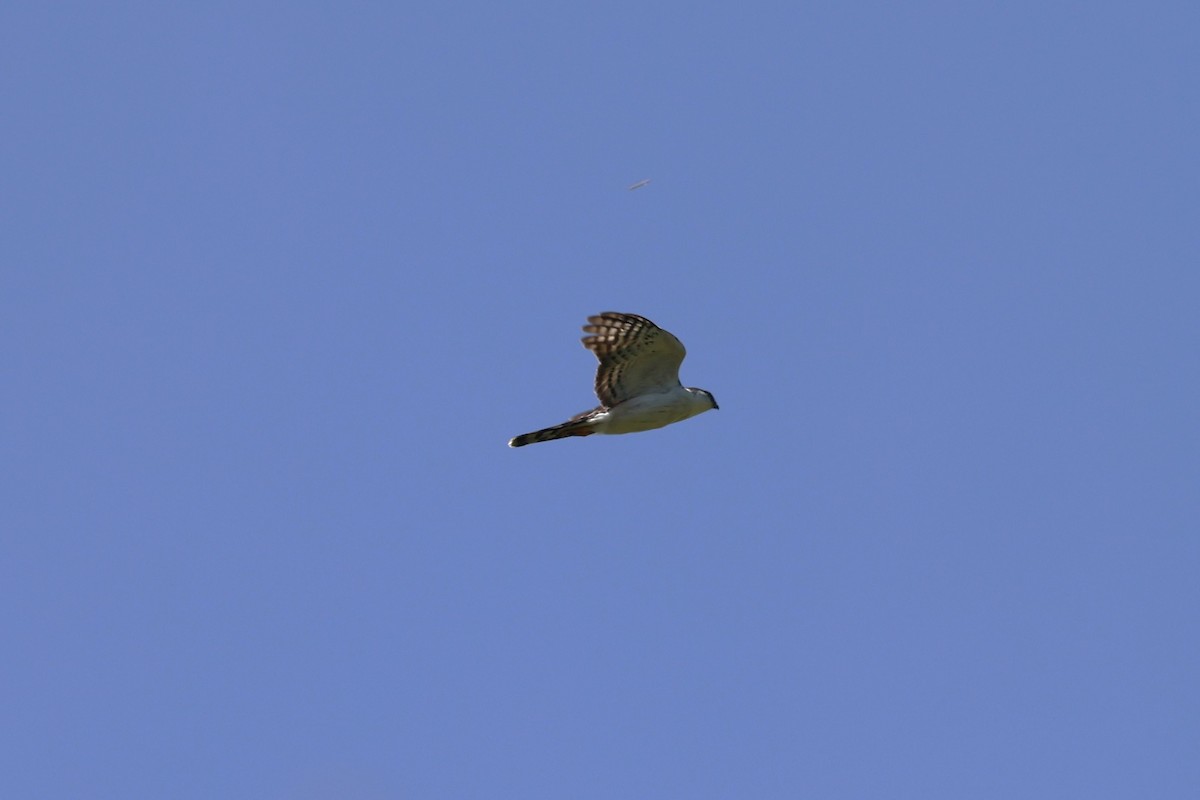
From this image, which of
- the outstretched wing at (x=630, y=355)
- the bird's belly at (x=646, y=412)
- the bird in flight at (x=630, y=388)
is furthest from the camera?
the bird's belly at (x=646, y=412)

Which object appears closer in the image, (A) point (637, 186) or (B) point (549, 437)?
(A) point (637, 186)

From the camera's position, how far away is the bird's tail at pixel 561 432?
1770 centimetres

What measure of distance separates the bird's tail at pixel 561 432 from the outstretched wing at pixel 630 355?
462 millimetres

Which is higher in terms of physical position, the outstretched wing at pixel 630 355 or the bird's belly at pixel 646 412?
the outstretched wing at pixel 630 355

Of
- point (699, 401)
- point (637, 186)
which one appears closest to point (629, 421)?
point (699, 401)

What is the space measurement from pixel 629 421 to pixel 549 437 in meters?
1.22

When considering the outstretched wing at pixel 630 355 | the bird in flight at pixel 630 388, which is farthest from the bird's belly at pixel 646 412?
the outstretched wing at pixel 630 355

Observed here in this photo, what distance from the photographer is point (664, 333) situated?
17.0 meters

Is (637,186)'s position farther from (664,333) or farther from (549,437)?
(549,437)

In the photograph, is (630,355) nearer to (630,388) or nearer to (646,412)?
(630,388)

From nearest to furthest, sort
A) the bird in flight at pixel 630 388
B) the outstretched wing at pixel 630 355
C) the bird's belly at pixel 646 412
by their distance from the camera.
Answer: the outstretched wing at pixel 630 355, the bird in flight at pixel 630 388, the bird's belly at pixel 646 412

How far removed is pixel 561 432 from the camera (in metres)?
17.8

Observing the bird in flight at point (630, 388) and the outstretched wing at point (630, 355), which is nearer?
the outstretched wing at point (630, 355)

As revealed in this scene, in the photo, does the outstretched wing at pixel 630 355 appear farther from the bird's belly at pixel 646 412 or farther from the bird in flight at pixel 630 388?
the bird's belly at pixel 646 412
